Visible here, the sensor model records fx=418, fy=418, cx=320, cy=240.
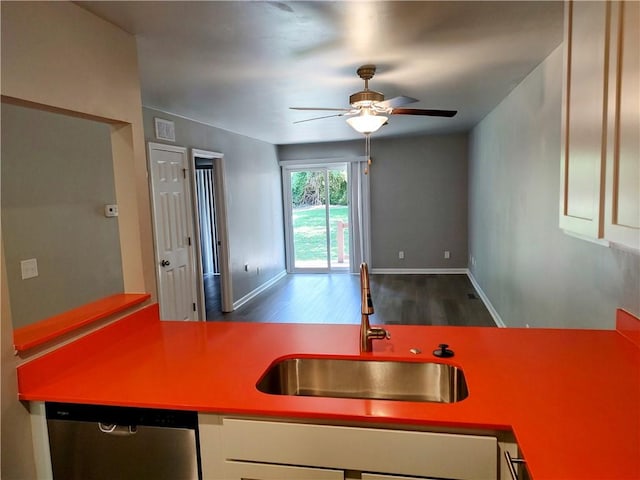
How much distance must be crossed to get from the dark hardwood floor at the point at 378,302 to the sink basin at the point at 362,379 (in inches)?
122

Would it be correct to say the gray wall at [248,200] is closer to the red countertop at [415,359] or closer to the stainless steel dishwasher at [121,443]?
the red countertop at [415,359]

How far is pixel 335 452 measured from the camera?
129 cm

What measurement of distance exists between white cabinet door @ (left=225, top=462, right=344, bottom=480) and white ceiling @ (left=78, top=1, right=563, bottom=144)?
1.85 m

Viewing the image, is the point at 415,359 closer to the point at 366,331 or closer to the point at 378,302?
the point at 366,331

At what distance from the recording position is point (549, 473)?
3.19 ft

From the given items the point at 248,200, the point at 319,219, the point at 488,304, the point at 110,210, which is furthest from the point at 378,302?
the point at 110,210

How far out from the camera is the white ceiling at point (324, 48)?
196 cm

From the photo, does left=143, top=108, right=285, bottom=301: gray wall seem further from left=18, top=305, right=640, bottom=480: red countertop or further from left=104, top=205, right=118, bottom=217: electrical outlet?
left=18, top=305, right=640, bottom=480: red countertop

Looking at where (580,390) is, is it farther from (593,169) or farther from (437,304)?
(437,304)

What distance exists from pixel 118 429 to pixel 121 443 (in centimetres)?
6

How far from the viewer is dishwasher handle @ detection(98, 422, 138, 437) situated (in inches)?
56.6

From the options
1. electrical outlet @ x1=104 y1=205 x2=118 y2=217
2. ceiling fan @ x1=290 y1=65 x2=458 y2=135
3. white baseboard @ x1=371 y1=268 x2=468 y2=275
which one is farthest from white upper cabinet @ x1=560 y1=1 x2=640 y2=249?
white baseboard @ x1=371 y1=268 x2=468 y2=275

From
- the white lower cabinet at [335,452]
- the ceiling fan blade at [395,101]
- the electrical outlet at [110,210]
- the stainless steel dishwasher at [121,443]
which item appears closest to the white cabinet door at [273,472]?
the white lower cabinet at [335,452]

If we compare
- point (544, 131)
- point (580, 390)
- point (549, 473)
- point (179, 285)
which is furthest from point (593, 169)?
point (179, 285)
